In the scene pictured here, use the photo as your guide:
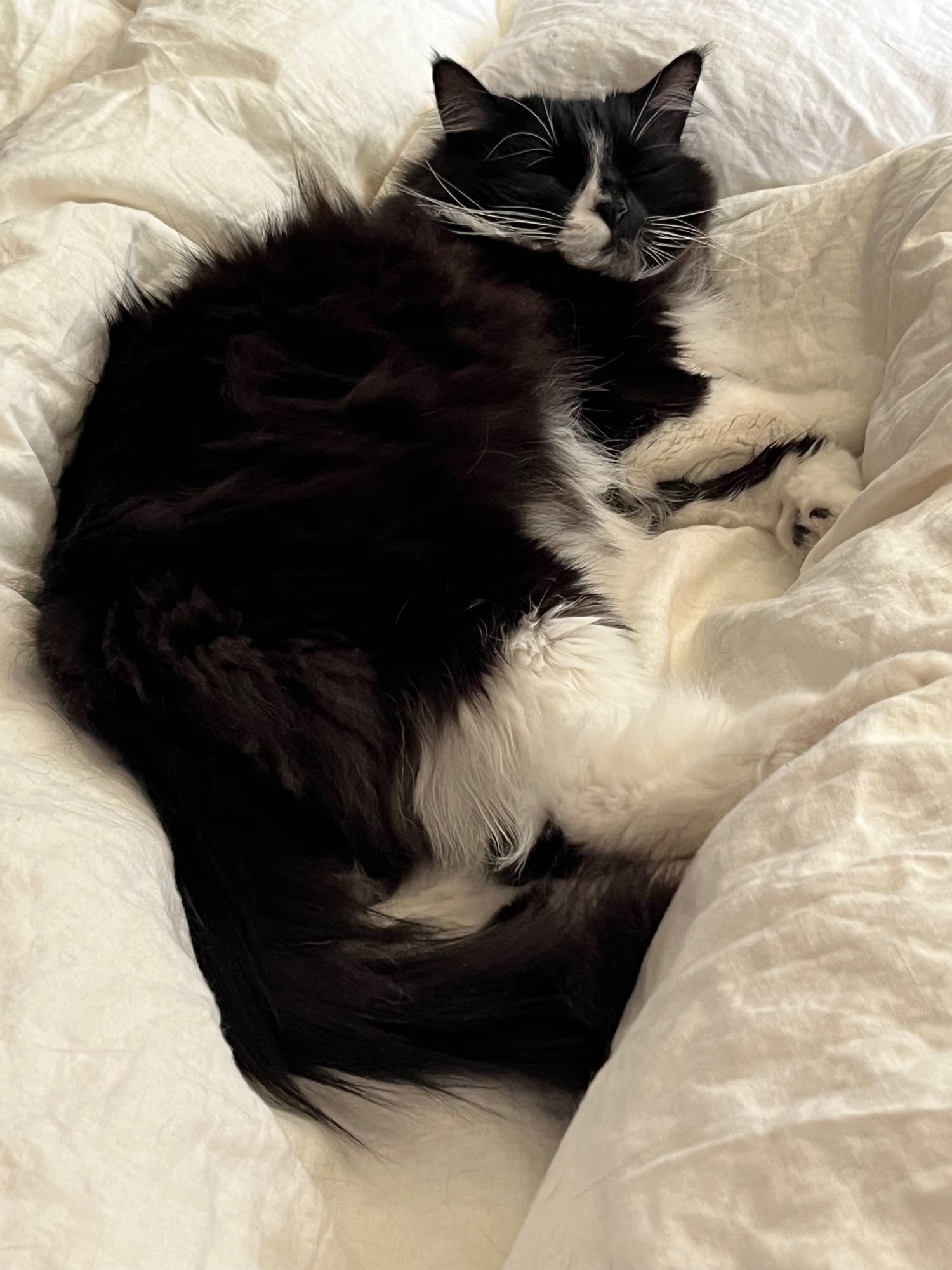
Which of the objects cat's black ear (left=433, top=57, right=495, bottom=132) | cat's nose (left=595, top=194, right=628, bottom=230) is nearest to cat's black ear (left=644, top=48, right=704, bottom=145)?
cat's nose (left=595, top=194, right=628, bottom=230)

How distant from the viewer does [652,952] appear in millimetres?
889

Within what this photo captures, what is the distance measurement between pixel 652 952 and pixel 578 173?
142 cm

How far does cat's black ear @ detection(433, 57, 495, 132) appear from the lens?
1775mm

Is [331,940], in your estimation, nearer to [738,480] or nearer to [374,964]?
[374,964]

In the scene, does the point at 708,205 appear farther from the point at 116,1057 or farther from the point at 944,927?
the point at 116,1057

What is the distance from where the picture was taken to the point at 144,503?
3.93ft

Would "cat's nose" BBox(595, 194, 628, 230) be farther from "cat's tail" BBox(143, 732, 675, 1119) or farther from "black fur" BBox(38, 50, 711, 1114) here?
"cat's tail" BBox(143, 732, 675, 1119)

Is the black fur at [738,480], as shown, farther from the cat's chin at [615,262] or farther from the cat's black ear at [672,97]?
the cat's black ear at [672,97]

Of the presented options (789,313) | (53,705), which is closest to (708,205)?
(789,313)

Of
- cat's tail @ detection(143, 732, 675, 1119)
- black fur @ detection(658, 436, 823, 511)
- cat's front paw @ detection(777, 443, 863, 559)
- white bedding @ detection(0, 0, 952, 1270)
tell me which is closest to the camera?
white bedding @ detection(0, 0, 952, 1270)

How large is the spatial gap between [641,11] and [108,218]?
4.02 feet

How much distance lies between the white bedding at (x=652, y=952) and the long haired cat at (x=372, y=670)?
0.21 feet

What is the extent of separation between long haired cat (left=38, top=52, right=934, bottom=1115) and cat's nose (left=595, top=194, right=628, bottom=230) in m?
0.33

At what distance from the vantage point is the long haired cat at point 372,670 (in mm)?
932
